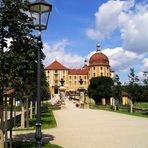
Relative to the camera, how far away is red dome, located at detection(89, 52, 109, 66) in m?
149

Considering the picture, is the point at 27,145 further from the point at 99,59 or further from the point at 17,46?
the point at 99,59

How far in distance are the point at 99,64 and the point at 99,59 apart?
199 cm

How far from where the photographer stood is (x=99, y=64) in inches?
5881

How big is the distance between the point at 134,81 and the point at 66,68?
111 meters

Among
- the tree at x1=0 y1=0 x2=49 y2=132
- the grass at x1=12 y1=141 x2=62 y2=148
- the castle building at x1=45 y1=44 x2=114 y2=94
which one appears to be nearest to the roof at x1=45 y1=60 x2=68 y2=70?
the castle building at x1=45 y1=44 x2=114 y2=94

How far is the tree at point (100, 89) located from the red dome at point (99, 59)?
48225 mm

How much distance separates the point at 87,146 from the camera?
51.9 ft

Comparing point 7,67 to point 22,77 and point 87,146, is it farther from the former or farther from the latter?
point 87,146

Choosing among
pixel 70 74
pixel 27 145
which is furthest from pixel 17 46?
pixel 70 74

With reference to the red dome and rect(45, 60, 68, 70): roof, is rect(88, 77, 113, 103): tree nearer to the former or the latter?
the red dome

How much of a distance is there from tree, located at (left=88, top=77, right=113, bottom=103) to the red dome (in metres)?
48.2

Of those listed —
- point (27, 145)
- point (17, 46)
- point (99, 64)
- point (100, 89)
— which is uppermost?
point (99, 64)

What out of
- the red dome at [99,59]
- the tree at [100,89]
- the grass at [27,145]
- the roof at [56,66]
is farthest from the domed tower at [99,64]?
the grass at [27,145]

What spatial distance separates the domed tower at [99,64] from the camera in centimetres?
14962
